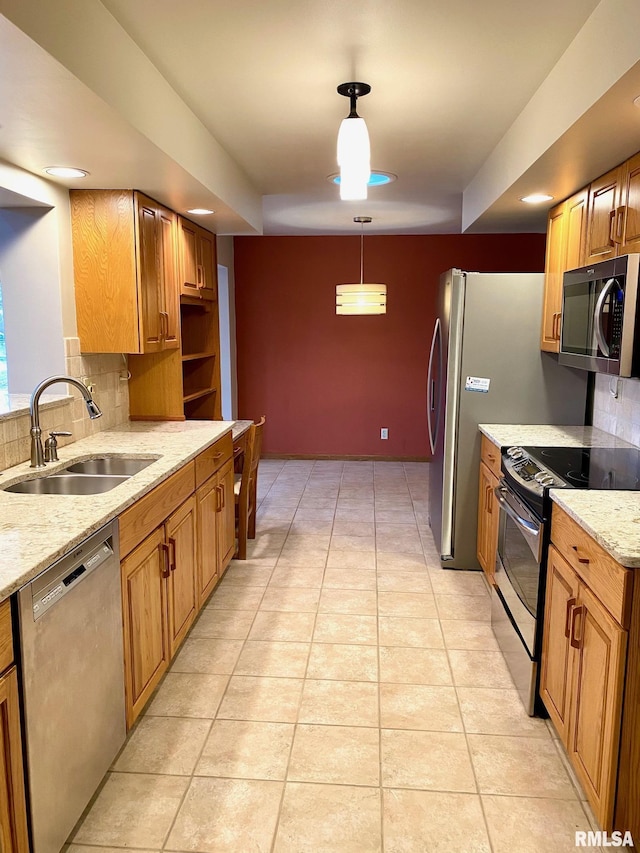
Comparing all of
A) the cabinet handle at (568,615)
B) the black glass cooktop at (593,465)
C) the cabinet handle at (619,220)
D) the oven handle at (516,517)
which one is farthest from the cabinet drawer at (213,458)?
the cabinet handle at (619,220)

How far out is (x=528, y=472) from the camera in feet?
8.32

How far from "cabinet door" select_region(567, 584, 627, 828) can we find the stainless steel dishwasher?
1431 millimetres

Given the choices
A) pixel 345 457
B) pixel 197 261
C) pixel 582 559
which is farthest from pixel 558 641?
pixel 345 457

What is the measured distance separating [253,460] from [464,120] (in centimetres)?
221

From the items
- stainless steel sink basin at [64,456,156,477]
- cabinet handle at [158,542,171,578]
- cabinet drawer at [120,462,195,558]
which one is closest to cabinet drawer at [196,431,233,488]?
cabinet drawer at [120,462,195,558]

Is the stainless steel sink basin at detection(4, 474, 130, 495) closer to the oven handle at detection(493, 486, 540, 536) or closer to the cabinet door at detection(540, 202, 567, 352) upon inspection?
the oven handle at detection(493, 486, 540, 536)

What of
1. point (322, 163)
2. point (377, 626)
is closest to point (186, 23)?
point (322, 163)

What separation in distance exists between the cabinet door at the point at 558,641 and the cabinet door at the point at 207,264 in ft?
9.73

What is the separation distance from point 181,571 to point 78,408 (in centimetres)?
103

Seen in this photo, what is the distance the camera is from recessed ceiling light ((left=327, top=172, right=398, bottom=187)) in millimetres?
3861

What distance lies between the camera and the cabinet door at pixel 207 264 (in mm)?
4219

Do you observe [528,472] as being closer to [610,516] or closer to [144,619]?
[610,516]

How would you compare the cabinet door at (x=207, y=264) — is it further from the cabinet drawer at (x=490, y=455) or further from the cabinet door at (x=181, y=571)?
the cabinet drawer at (x=490, y=455)

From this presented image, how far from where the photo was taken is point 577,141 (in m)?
2.25
